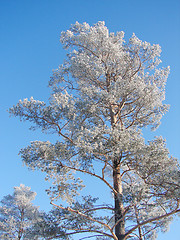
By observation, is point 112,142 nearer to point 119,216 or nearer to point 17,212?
point 119,216

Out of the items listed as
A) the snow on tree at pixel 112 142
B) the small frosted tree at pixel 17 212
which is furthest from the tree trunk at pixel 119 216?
the small frosted tree at pixel 17 212

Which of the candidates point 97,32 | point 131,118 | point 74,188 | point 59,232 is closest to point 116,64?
point 97,32

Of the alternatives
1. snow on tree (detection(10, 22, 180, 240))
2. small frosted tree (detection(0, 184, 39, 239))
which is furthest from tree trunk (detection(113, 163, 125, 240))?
small frosted tree (detection(0, 184, 39, 239))

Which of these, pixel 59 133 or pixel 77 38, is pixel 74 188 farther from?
pixel 77 38

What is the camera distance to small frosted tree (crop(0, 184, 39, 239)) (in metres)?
16.5

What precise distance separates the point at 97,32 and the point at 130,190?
Result: 7.30 meters

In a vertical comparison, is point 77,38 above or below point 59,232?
above

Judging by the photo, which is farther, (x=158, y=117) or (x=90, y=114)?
(x=158, y=117)

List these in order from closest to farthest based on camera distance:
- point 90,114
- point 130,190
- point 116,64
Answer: point 130,190
point 90,114
point 116,64

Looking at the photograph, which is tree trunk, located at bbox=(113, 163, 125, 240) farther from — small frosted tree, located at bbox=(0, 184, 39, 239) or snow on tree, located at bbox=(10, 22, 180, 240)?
small frosted tree, located at bbox=(0, 184, 39, 239)

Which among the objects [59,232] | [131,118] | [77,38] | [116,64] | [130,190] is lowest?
[59,232]

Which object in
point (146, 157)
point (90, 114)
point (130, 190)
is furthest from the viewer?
point (90, 114)

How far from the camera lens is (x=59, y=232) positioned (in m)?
8.14

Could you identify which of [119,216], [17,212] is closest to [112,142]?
[119,216]
